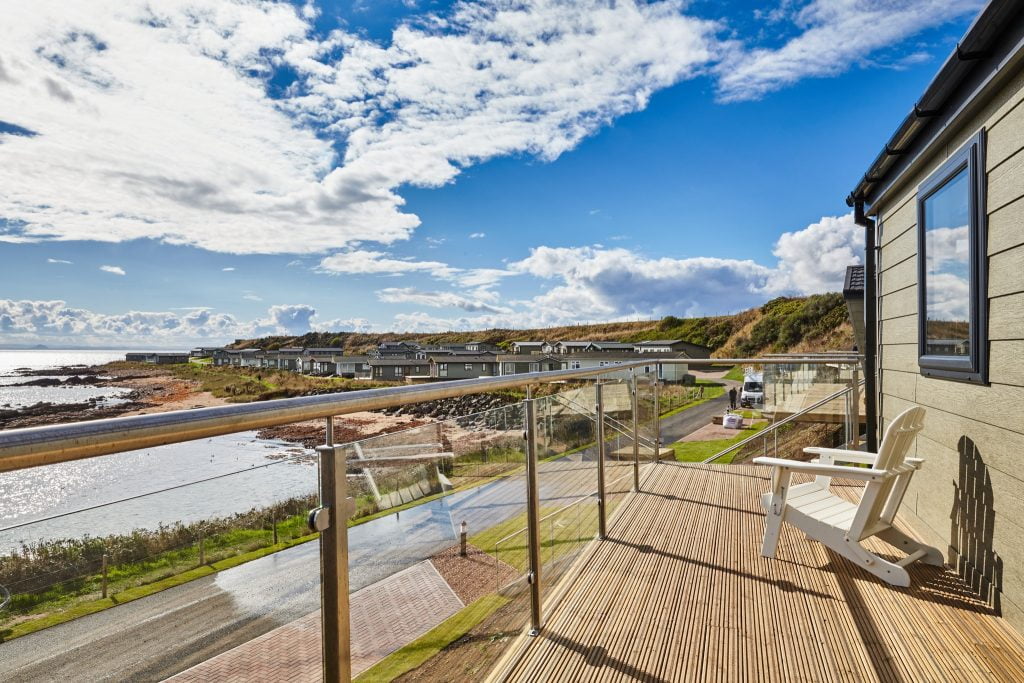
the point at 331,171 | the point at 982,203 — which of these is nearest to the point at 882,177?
the point at 982,203

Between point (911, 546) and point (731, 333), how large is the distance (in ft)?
152

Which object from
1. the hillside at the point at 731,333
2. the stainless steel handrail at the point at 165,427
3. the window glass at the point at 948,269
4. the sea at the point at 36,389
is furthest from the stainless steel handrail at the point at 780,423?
the sea at the point at 36,389

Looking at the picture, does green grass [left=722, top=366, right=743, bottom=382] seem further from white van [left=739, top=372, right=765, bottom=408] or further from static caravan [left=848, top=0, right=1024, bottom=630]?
static caravan [left=848, top=0, right=1024, bottom=630]

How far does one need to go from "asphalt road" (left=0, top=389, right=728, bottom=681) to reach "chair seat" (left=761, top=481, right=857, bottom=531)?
2561 mm

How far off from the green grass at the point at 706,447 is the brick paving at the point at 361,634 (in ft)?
14.9

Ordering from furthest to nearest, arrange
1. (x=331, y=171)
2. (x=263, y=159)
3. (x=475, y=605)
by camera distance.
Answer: (x=331, y=171) → (x=263, y=159) → (x=475, y=605)

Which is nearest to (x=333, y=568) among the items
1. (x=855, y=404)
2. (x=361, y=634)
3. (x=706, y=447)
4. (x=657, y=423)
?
(x=361, y=634)

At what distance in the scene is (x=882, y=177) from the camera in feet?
14.8

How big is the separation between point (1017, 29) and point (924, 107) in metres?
0.87

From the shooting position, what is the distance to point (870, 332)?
5148mm

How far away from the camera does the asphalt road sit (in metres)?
0.73

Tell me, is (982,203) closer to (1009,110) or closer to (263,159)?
(1009,110)

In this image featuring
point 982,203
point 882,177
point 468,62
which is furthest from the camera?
point 468,62

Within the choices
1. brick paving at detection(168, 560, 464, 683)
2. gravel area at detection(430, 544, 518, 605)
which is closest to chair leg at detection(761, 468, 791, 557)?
gravel area at detection(430, 544, 518, 605)
